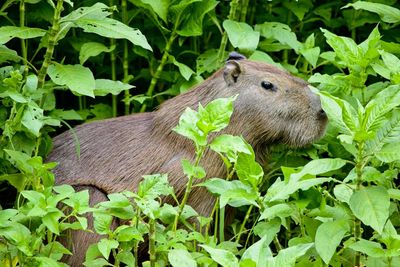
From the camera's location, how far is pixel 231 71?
19.9 feet

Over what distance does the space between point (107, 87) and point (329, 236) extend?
6.88ft

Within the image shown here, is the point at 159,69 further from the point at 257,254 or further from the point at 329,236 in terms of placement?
the point at 257,254

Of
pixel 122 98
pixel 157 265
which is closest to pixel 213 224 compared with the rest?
pixel 157 265

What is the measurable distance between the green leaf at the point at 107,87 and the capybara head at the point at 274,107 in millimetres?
652

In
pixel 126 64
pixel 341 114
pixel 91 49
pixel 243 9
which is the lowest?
pixel 126 64

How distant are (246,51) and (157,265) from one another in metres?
2.23

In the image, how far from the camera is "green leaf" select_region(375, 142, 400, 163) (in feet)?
14.7

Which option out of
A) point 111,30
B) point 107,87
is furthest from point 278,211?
point 107,87

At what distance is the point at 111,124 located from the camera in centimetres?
624

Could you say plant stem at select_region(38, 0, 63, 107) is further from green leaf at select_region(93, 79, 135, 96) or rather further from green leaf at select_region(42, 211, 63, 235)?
green leaf at select_region(42, 211, 63, 235)

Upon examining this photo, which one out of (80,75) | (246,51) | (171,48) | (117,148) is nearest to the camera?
(80,75)

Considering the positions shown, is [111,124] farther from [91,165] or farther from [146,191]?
[146,191]

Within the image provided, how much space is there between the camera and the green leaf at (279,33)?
6.88 metres

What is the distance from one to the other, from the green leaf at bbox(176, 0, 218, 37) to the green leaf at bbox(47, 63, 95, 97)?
120 cm
